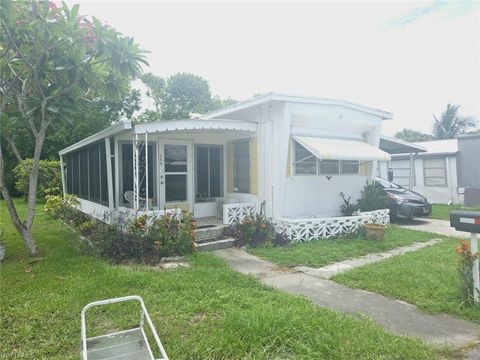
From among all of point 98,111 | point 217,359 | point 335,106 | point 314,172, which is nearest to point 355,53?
point 335,106

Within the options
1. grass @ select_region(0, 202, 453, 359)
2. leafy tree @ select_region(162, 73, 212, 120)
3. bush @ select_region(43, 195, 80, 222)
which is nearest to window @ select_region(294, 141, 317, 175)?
grass @ select_region(0, 202, 453, 359)

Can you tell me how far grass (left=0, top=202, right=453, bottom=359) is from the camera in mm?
3383

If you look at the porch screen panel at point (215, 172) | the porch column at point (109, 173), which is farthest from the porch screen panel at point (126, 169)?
the porch screen panel at point (215, 172)

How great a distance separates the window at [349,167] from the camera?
11125 mm

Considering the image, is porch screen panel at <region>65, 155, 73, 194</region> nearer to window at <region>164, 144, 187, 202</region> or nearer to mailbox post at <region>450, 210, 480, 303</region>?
window at <region>164, 144, 187, 202</region>

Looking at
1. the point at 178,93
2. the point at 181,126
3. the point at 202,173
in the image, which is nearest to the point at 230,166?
the point at 202,173

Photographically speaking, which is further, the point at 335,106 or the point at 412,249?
the point at 335,106

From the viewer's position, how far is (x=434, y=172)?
1775cm

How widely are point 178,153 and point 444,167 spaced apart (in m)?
14.4

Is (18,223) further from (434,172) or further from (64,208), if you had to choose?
(434,172)

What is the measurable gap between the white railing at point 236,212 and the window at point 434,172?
13.0 m

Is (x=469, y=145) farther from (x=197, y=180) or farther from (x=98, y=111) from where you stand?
(x=98, y=111)

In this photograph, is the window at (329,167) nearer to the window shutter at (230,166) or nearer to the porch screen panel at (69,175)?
the window shutter at (230,166)

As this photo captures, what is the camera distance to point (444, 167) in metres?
17.3
